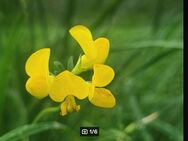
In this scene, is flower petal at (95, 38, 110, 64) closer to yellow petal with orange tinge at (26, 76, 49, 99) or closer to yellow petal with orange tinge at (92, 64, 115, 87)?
yellow petal with orange tinge at (92, 64, 115, 87)

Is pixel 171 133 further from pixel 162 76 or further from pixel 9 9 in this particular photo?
pixel 9 9

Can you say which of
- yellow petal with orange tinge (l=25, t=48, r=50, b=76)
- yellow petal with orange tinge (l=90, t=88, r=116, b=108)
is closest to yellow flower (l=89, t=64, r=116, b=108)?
yellow petal with orange tinge (l=90, t=88, r=116, b=108)

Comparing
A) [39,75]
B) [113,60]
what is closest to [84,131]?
[113,60]

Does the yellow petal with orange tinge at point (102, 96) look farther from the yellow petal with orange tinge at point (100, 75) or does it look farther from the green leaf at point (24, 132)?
the green leaf at point (24, 132)

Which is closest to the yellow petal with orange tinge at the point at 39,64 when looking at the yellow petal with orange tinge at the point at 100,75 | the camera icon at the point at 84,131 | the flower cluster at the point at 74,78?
the flower cluster at the point at 74,78

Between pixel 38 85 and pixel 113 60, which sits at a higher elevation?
pixel 113 60

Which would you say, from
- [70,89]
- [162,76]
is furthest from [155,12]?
[70,89]

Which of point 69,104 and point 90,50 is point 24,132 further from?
point 90,50
